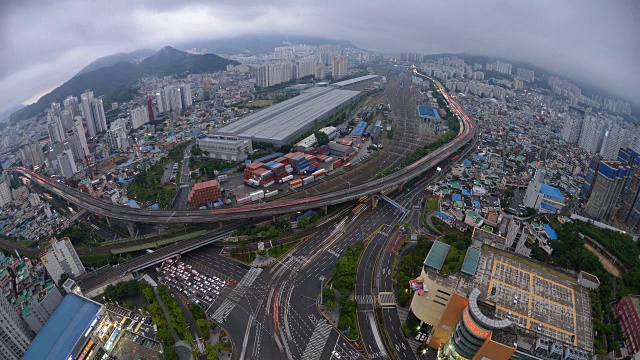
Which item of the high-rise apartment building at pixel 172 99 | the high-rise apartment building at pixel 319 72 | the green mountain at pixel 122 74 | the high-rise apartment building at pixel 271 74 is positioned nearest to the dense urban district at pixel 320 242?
the high-rise apartment building at pixel 172 99

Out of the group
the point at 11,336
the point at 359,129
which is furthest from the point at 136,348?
the point at 359,129

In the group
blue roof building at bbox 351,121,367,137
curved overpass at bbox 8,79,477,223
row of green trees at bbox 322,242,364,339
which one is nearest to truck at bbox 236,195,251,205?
curved overpass at bbox 8,79,477,223

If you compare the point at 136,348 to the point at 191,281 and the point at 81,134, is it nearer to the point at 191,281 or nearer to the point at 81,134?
the point at 191,281

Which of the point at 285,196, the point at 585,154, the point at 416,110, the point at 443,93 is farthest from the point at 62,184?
the point at 443,93

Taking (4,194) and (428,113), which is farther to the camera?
(428,113)

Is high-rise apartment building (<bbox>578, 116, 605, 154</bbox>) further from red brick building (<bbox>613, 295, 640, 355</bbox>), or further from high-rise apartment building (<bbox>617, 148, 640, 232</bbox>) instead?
red brick building (<bbox>613, 295, 640, 355</bbox>)
